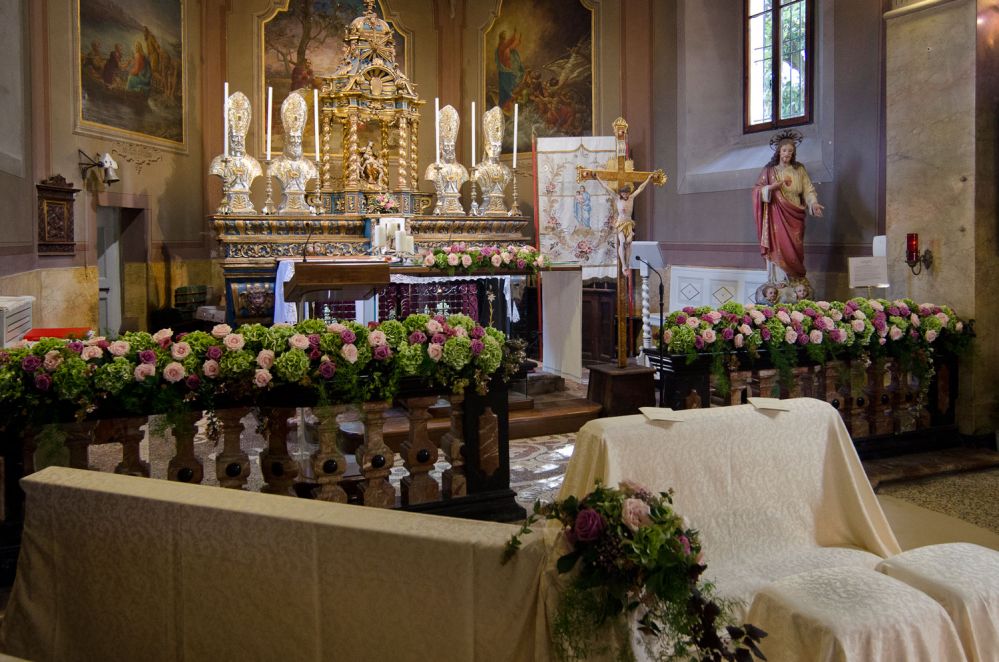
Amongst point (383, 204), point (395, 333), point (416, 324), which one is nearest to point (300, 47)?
point (383, 204)

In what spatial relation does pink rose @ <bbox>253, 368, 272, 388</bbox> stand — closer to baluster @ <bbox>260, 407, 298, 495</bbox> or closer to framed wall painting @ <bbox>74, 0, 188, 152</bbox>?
baluster @ <bbox>260, 407, 298, 495</bbox>

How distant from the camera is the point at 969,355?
20.9 feet

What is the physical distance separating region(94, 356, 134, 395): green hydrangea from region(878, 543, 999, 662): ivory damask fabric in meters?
3.11

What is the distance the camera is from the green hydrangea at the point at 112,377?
3691 mm

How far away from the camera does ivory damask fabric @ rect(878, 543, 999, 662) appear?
260cm

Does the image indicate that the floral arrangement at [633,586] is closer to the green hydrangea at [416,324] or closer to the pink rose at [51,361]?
the green hydrangea at [416,324]

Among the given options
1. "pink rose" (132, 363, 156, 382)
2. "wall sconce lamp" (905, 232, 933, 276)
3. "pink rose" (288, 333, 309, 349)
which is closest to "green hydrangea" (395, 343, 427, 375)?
"pink rose" (288, 333, 309, 349)

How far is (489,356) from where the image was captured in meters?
4.39

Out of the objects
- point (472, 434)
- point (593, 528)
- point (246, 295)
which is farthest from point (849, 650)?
point (246, 295)

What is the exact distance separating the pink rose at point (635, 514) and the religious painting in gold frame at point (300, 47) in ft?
35.1

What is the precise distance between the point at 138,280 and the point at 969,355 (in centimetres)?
950

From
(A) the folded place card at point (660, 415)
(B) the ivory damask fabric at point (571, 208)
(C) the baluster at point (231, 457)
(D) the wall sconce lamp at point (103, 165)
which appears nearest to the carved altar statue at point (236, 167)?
(D) the wall sconce lamp at point (103, 165)

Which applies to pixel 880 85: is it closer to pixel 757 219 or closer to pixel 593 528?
pixel 757 219

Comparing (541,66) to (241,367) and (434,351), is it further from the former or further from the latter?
(241,367)
